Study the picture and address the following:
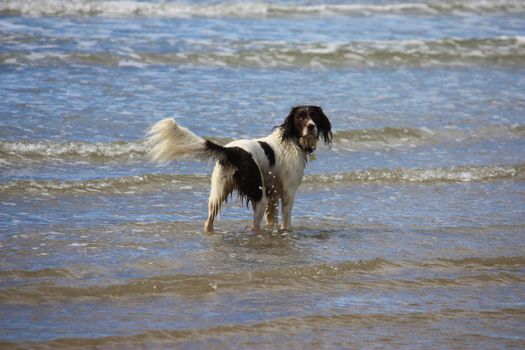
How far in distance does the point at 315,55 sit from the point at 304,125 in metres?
8.51

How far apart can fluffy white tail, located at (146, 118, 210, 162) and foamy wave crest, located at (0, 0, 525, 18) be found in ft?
40.2

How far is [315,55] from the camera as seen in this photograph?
16.7 m

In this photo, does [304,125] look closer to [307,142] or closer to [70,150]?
[307,142]

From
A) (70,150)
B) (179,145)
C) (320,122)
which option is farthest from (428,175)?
(70,150)

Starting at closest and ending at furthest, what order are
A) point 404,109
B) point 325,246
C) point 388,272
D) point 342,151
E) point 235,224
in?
point 388,272
point 325,246
point 235,224
point 342,151
point 404,109

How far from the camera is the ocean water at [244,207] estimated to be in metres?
6.27

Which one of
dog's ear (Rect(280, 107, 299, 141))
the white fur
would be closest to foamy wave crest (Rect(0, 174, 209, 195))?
the white fur

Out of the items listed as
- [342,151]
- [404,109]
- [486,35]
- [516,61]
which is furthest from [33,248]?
[486,35]

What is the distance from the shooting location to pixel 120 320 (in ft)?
19.9

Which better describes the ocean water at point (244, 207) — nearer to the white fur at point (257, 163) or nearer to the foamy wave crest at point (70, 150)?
the foamy wave crest at point (70, 150)

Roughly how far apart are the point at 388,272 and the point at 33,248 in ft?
9.61

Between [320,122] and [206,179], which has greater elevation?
[320,122]

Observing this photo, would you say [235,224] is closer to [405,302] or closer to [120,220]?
[120,220]

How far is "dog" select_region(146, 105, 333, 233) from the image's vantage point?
25.5 feet
